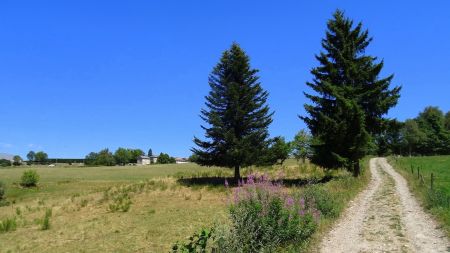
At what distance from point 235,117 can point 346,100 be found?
1344 centimetres

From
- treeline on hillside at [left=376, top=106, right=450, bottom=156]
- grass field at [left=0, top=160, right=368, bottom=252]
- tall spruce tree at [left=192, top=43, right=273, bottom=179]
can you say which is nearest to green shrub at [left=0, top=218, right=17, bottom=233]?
grass field at [left=0, top=160, right=368, bottom=252]

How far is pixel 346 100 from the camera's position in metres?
28.6

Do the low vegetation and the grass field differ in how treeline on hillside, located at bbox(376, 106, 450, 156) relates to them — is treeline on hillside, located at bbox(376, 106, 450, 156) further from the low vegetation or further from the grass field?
the low vegetation

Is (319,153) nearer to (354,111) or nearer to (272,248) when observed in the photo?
(354,111)

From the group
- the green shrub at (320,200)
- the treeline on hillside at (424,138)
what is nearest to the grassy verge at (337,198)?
the green shrub at (320,200)

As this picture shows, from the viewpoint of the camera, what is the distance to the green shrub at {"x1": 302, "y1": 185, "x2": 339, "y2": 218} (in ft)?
49.0

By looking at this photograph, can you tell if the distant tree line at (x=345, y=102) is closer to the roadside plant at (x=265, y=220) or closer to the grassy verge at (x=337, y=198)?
the grassy verge at (x=337, y=198)

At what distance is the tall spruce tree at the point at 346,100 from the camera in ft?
96.2

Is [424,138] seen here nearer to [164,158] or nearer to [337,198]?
[337,198]

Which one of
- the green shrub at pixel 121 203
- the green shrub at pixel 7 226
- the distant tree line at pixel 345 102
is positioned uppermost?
the distant tree line at pixel 345 102

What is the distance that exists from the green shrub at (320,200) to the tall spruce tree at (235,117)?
913 inches

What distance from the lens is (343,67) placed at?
31328 mm

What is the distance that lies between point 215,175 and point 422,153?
3202 inches

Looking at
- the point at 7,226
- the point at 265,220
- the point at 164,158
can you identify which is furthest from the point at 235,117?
the point at 164,158
